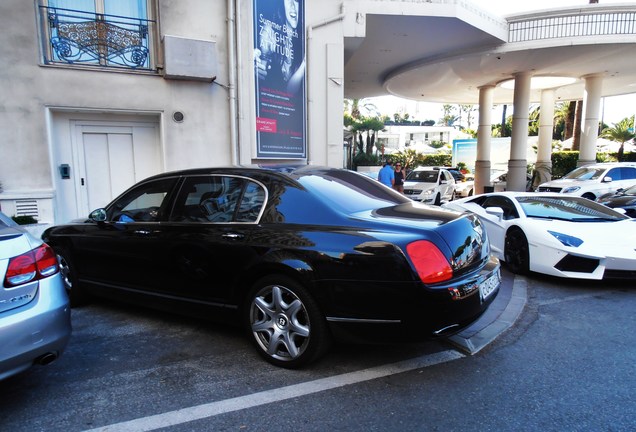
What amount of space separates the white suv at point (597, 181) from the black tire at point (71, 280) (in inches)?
519

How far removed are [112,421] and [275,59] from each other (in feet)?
27.3

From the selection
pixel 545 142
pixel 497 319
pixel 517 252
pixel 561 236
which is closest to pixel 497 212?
pixel 517 252

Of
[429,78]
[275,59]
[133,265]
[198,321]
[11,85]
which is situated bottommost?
Result: [198,321]

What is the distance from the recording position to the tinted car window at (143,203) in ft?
13.5

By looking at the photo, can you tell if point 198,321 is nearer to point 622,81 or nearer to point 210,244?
point 210,244

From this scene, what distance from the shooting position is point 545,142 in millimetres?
21047

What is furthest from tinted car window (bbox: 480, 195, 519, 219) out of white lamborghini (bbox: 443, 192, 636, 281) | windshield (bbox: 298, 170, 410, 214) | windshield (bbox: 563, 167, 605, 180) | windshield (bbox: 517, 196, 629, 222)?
windshield (bbox: 563, 167, 605, 180)

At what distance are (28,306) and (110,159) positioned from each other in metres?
6.50

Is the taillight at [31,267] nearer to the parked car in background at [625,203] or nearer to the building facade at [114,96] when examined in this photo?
the building facade at [114,96]

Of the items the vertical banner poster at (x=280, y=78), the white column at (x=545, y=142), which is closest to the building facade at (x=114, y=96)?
the vertical banner poster at (x=280, y=78)

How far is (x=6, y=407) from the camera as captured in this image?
282cm

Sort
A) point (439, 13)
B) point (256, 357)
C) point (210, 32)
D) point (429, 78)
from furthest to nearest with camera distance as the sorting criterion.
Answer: point (429, 78) → point (439, 13) → point (210, 32) → point (256, 357)

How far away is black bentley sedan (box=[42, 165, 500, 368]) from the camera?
288cm

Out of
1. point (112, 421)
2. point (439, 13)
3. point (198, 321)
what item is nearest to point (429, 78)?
point (439, 13)
